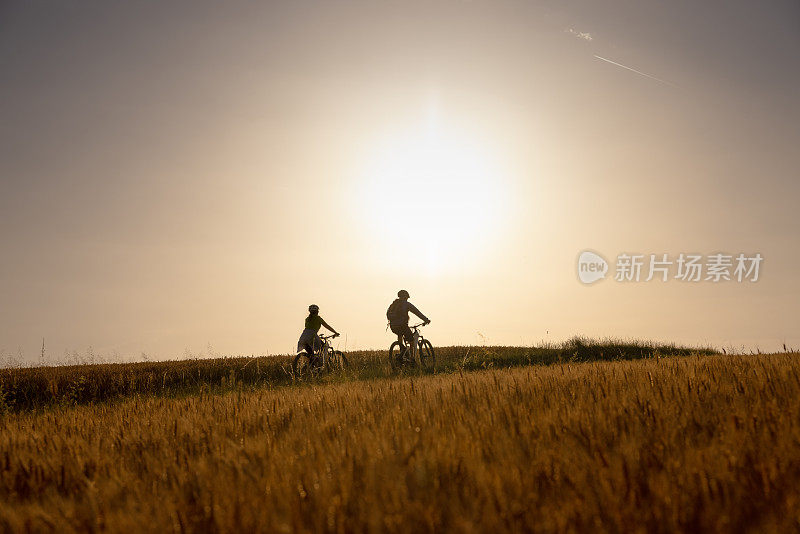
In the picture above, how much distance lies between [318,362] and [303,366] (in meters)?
0.46

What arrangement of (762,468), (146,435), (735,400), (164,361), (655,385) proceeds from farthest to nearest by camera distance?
(164,361)
(655,385)
(146,435)
(735,400)
(762,468)

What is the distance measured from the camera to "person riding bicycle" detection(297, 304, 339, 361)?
15.7 m

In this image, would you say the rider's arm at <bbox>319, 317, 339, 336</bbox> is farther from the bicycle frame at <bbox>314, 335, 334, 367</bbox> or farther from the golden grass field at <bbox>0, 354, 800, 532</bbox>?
the golden grass field at <bbox>0, 354, 800, 532</bbox>

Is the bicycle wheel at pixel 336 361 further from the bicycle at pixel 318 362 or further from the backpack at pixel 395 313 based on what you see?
the backpack at pixel 395 313

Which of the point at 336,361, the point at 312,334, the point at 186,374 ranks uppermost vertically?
the point at 312,334

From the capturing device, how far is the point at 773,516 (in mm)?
1935

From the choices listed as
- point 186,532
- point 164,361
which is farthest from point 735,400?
point 164,361

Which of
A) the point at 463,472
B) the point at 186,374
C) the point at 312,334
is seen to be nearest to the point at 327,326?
the point at 312,334

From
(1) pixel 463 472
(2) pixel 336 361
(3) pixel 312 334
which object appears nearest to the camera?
(1) pixel 463 472

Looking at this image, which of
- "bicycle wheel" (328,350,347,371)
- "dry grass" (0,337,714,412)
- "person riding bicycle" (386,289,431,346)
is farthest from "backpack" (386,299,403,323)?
"bicycle wheel" (328,350,347,371)

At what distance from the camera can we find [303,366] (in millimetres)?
15891

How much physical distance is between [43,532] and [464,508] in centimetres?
183

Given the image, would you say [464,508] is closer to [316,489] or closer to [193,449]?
[316,489]

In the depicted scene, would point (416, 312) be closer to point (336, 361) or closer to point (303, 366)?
point (336, 361)
